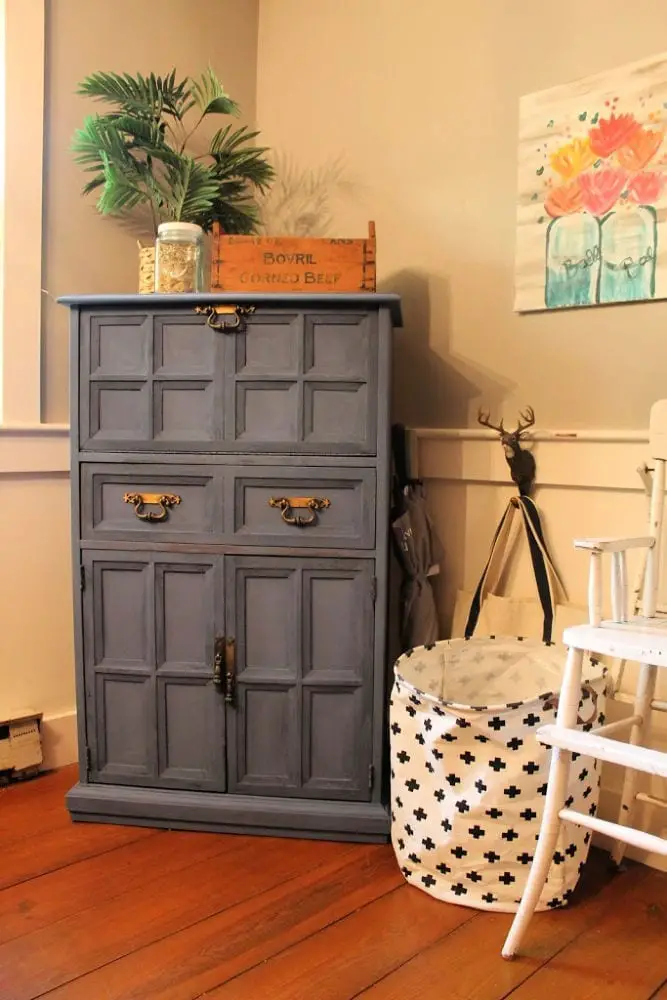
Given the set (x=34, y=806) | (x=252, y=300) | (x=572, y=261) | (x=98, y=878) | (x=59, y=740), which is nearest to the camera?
(x=98, y=878)

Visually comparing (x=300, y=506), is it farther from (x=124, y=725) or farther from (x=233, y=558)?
(x=124, y=725)

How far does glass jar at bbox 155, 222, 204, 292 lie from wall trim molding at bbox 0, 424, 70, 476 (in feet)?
1.81

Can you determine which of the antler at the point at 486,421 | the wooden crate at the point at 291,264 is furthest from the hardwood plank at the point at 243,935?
the wooden crate at the point at 291,264

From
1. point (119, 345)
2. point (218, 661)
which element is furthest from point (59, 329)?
point (218, 661)

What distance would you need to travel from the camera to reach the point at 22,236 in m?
2.21

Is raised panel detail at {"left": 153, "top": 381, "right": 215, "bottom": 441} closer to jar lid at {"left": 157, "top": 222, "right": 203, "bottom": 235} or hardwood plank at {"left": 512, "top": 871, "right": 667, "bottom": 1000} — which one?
jar lid at {"left": 157, "top": 222, "right": 203, "bottom": 235}

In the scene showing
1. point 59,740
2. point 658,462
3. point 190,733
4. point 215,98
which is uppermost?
point 215,98

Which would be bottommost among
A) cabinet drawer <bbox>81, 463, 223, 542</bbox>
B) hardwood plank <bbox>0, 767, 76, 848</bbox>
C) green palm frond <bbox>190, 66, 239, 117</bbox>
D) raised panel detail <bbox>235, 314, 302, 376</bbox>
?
hardwood plank <bbox>0, 767, 76, 848</bbox>

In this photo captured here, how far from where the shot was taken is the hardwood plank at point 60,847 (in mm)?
1817

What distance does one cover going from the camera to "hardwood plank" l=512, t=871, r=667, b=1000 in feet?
4.79

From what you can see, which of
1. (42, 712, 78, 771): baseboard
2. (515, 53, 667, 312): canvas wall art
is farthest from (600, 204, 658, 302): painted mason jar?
(42, 712, 78, 771): baseboard

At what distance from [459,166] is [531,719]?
148 centimetres

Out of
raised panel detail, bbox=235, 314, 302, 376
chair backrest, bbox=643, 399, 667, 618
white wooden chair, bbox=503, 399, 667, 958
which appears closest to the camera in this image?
white wooden chair, bbox=503, 399, 667, 958

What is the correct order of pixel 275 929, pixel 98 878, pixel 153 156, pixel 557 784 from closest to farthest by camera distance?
pixel 557 784 < pixel 275 929 < pixel 98 878 < pixel 153 156
